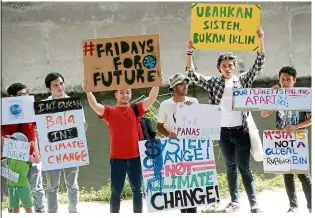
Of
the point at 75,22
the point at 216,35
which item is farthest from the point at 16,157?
the point at 75,22

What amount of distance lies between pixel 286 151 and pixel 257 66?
0.65 meters

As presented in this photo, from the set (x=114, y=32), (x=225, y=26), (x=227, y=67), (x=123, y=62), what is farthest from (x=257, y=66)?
(x=114, y=32)

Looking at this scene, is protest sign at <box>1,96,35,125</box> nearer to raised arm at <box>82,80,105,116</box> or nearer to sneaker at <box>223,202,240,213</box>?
raised arm at <box>82,80,105,116</box>

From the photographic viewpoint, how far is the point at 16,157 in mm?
4316

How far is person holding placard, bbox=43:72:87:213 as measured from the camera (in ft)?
13.8

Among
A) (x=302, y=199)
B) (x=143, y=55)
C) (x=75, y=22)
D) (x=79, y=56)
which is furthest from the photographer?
(x=79, y=56)

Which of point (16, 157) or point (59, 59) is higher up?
point (59, 59)

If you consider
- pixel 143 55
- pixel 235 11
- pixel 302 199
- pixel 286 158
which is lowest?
pixel 302 199

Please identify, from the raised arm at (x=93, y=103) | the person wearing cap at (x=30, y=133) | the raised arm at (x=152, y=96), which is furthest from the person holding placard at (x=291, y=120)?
the person wearing cap at (x=30, y=133)

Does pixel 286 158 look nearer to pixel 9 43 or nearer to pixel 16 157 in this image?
pixel 16 157

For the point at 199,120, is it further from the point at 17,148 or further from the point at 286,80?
the point at 17,148

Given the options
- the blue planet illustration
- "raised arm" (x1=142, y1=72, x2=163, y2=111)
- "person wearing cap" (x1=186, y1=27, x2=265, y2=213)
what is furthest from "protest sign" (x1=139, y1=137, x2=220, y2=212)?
the blue planet illustration

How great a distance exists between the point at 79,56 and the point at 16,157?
89.9 inches

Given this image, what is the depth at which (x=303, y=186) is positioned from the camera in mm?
4367
